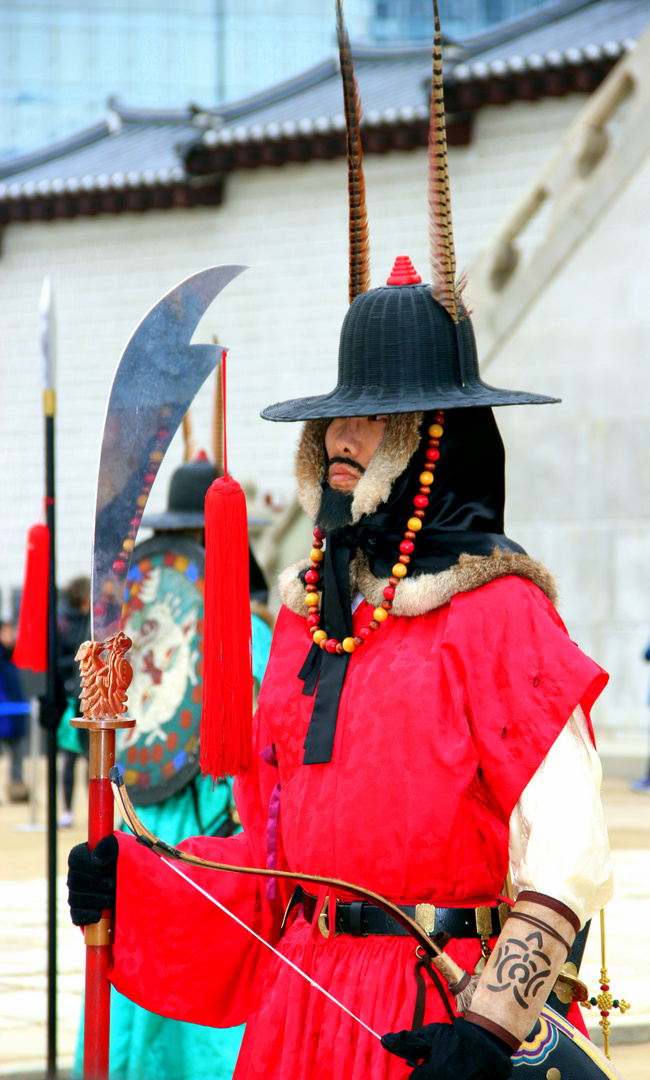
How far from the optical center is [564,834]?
6.07 feet

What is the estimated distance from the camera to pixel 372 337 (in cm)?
219

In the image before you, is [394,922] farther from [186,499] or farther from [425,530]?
[186,499]

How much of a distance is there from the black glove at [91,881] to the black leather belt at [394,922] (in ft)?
1.21

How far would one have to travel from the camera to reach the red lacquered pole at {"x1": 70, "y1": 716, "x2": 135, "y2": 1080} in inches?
80.9

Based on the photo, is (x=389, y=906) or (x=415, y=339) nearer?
(x=389, y=906)

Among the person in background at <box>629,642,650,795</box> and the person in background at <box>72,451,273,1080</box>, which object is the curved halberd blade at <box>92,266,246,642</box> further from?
the person in background at <box>629,642,650,795</box>

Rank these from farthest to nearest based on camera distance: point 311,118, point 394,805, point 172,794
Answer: point 311,118 < point 172,794 < point 394,805

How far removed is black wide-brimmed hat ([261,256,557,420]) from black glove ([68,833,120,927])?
2.47 feet

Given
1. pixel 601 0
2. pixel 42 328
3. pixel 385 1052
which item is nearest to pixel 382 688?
pixel 385 1052

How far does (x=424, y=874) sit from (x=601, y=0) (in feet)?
51.1

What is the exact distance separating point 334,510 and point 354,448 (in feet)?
0.35

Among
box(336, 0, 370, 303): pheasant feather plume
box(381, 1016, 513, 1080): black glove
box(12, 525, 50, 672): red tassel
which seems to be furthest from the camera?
box(12, 525, 50, 672): red tassel

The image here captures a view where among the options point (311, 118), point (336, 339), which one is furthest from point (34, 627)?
point (311, 118)

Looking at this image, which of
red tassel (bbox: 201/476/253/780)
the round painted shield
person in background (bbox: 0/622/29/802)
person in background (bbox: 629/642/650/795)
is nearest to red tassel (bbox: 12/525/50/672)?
the round painted shield
